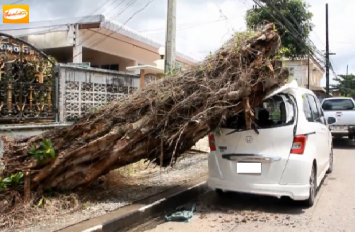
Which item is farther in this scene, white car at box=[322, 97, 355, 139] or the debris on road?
white car at box=[322, 97, 355, 139]

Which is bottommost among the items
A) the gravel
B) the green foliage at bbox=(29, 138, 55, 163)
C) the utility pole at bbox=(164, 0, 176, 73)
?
the gravel

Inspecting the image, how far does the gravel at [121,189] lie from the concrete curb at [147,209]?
0.20 m

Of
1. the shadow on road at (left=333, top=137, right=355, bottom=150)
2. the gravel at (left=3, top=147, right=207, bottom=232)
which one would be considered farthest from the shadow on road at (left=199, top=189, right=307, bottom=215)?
the shadow on road at (left=333, top=137, right=355, bottom=150)

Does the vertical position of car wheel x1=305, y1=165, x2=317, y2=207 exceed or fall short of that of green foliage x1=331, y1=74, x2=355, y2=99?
it falls short

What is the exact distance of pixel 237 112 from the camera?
5094mm

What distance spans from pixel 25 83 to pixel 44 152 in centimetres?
208

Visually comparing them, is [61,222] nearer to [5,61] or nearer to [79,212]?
[79,212]

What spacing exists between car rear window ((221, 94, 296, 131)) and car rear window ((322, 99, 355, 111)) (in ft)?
28.6

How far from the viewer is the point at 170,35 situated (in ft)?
29.0

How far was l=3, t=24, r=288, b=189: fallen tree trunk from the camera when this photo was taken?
4.93 m

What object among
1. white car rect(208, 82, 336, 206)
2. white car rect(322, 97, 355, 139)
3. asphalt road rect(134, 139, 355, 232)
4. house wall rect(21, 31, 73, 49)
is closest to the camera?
asphalt road rect(134, 139, 355, 232)

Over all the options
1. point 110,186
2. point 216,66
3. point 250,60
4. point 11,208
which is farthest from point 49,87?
point 250,60

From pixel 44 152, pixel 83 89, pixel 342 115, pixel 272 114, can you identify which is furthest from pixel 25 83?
pixel 342 115

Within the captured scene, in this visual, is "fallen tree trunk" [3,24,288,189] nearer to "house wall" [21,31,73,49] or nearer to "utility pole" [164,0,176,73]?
"utility pole" [164,0,176,73]
